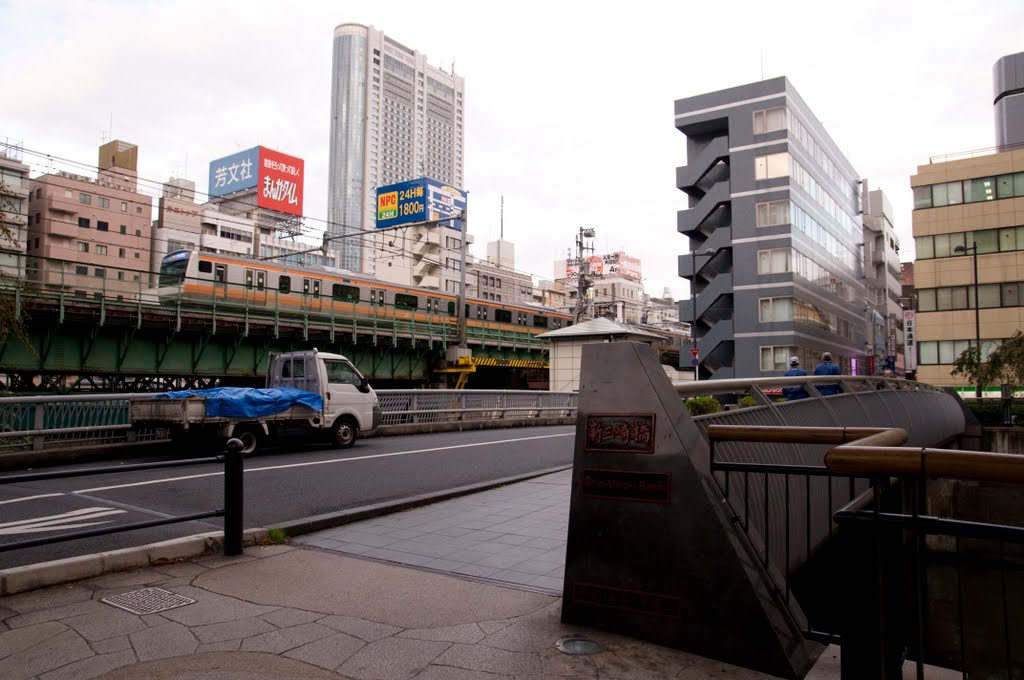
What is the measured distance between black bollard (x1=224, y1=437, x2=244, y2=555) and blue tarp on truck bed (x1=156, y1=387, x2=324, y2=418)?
25.5 ft

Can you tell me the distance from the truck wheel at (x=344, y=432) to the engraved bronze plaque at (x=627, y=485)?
1196cm

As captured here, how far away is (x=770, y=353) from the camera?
46562 millimetres

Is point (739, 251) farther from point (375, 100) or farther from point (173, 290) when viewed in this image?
point (375, 100)

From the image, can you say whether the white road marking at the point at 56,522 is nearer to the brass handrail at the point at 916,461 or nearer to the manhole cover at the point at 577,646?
the manhole cover at the point at 577,646

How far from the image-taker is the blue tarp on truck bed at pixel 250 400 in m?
13.2

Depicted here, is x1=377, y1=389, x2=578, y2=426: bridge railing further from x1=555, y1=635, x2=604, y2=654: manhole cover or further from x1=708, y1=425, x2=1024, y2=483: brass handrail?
x1=708, y1=425, x2=1024, y2=483: brass handrail

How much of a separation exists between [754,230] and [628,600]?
47142mm

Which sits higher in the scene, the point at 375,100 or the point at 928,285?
the point at 375,100

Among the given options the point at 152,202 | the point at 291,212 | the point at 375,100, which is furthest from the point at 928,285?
the point at 375,100

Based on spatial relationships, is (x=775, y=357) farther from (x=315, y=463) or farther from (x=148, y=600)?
(x=148, y=600)

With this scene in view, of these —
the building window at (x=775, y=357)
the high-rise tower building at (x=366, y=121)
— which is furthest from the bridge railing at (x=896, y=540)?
the high-rise tower building at (x=366, y=121)

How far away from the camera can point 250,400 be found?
13.6 meters

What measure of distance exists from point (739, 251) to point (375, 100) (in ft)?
521

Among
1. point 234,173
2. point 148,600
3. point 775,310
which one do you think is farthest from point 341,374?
point 234,173
